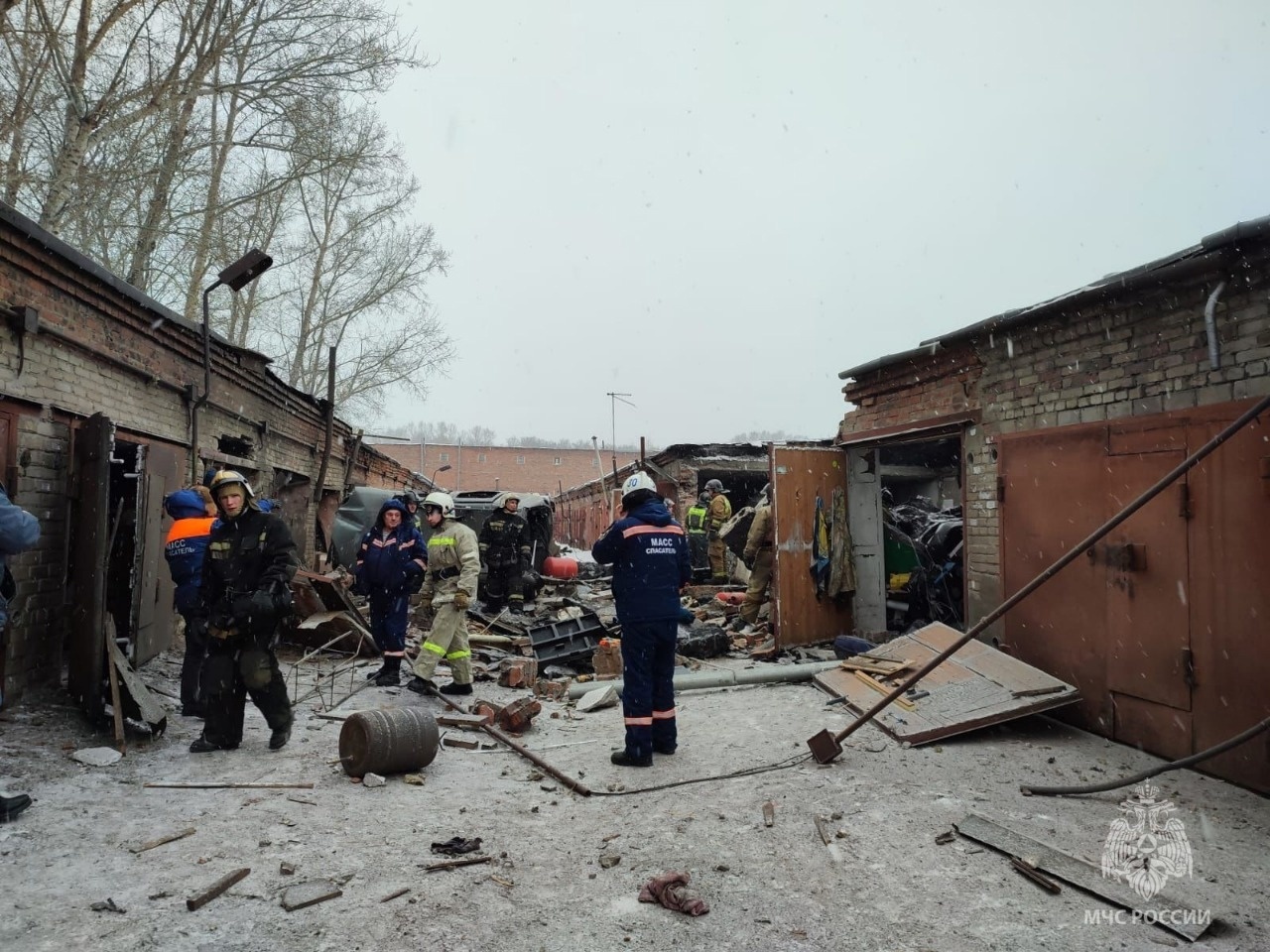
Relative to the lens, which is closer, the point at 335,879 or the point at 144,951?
the point at 144,951

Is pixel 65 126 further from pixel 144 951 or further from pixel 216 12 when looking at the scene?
pixel 144 951

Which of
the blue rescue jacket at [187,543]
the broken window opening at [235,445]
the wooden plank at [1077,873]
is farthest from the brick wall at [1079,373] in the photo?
the broken window opening at [235,445]

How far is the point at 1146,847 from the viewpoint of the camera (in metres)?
3.56

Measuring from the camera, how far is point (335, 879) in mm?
3145

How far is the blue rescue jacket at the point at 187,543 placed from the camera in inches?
231

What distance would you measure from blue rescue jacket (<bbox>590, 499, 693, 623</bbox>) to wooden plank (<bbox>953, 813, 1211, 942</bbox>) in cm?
217

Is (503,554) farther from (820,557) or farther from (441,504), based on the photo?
(820,557)

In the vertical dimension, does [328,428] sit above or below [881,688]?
above

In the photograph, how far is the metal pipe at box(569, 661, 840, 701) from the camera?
22.8 ft

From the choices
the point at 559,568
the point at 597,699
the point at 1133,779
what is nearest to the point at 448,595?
the point at 597,699

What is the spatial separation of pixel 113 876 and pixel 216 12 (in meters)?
12.9

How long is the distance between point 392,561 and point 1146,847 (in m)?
5.96

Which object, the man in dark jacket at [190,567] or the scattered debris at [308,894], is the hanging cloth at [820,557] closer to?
the man in dark jacket at [190,567]

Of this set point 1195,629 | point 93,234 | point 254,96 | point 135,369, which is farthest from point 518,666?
point 93,234
